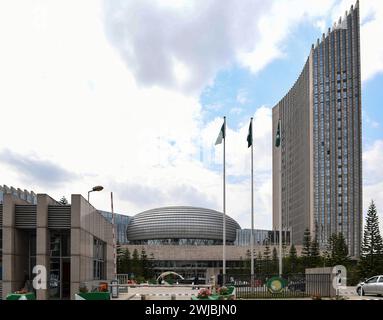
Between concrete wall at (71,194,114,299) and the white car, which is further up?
concrete wall at (71,194,114,299)

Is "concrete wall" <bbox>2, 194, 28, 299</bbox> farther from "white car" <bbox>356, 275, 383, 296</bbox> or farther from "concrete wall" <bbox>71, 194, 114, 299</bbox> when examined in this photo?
"white car" <bbox>356, 275, 383, 296</bbox>

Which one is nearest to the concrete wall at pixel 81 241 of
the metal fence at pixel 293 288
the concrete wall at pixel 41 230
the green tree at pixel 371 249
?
the concrete wall at pixel 41 230

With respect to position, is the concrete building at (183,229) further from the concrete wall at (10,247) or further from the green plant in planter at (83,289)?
the concrete wall at (10,247)

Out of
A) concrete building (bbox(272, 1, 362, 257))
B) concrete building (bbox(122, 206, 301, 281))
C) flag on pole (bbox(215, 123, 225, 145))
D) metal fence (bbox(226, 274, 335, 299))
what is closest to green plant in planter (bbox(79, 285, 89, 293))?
metal fence (bbox(226, 274, 335, 299))

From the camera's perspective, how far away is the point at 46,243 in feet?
101

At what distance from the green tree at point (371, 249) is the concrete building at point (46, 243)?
47.7 m

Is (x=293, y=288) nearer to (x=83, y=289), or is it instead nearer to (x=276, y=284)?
(x=276, y=284)

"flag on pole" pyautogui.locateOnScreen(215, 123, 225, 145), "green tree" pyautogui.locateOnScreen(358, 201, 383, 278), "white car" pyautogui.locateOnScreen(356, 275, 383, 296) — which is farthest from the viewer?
"green tree" pyautogui.locateOnScreen(358, 201, 383, 278)

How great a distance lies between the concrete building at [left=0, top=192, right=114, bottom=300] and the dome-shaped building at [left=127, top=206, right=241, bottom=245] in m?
132

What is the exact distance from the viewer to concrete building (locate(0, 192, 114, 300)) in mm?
30469

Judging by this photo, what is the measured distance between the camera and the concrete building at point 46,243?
30469 millimetres

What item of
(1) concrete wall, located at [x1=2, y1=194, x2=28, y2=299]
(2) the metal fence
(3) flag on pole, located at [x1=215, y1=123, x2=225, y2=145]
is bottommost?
(2) the metal fence

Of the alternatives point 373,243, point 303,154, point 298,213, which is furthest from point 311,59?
point 373,243
